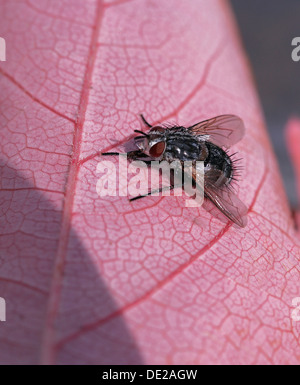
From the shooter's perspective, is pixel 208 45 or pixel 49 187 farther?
pixel 208 45

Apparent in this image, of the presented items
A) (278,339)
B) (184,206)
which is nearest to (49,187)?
(184,206)

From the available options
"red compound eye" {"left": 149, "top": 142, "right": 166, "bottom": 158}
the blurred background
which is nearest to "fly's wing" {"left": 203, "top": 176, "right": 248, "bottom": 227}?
"red compound eye" {"left": 149, "top": 142, "right": 166, "bottom": 158}

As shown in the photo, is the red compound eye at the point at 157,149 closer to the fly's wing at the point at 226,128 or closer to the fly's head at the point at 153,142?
the fly's head at the point at 153,142

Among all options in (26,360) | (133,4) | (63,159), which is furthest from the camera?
(133,4)

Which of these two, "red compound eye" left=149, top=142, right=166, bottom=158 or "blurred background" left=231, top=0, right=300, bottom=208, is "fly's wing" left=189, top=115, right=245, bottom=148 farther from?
"blurred background" left=231, top=0, right=300, bottom=208

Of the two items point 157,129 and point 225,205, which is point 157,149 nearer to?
point 157,129

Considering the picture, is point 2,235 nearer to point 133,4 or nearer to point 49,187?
point 49,187

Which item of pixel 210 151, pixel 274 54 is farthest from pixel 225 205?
pixel 274 54

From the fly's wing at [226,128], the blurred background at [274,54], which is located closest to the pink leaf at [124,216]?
the fly's wing at [226,128]
